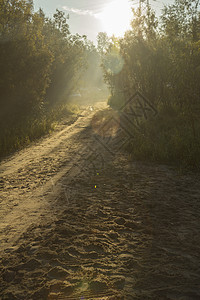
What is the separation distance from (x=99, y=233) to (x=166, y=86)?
30.8 feet

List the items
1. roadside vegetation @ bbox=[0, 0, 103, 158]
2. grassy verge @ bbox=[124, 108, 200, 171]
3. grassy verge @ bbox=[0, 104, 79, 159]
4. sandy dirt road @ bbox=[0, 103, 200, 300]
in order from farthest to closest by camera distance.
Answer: roadside vegetation @ bbox=[0, 0, 103, 158] < grassy verge @ bbox=[0, 104, 79, 159] < grassy verge @ bbox=[124, 108, 200, 171] < sandy dirt road @ bbox=[0, 103, 200, 300]

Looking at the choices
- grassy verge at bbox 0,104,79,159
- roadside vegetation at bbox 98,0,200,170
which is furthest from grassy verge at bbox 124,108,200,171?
grassy verge at bbox 0,104,79,159

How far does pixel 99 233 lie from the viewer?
3.50 m

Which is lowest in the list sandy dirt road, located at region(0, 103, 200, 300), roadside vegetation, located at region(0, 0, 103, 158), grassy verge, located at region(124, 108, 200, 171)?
sandy dirt road, located at region(0, 103, 200, 300)

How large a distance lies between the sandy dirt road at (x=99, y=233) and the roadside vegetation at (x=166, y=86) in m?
1.01

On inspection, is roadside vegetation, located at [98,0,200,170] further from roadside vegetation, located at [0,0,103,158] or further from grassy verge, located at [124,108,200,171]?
roadside vegetation, located at [0,0,103,158]

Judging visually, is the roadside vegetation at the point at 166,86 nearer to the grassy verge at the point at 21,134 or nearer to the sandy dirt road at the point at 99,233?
the sandy dirt road at the point at 99,233

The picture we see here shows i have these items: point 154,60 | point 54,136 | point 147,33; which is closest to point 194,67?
point 154,60

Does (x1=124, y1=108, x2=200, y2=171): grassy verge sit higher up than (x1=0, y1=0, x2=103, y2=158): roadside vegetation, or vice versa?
(x1=0, y1=0, x2=103, y2=158): roadside vegetation

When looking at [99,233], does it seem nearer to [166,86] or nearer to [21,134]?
[21,134]

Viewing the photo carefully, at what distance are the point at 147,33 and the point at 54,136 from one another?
6.77 meters

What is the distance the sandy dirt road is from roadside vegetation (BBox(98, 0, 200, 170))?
101cm

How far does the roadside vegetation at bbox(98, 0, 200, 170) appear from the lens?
23.9 ft

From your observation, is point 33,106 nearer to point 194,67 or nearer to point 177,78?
point 177,78
